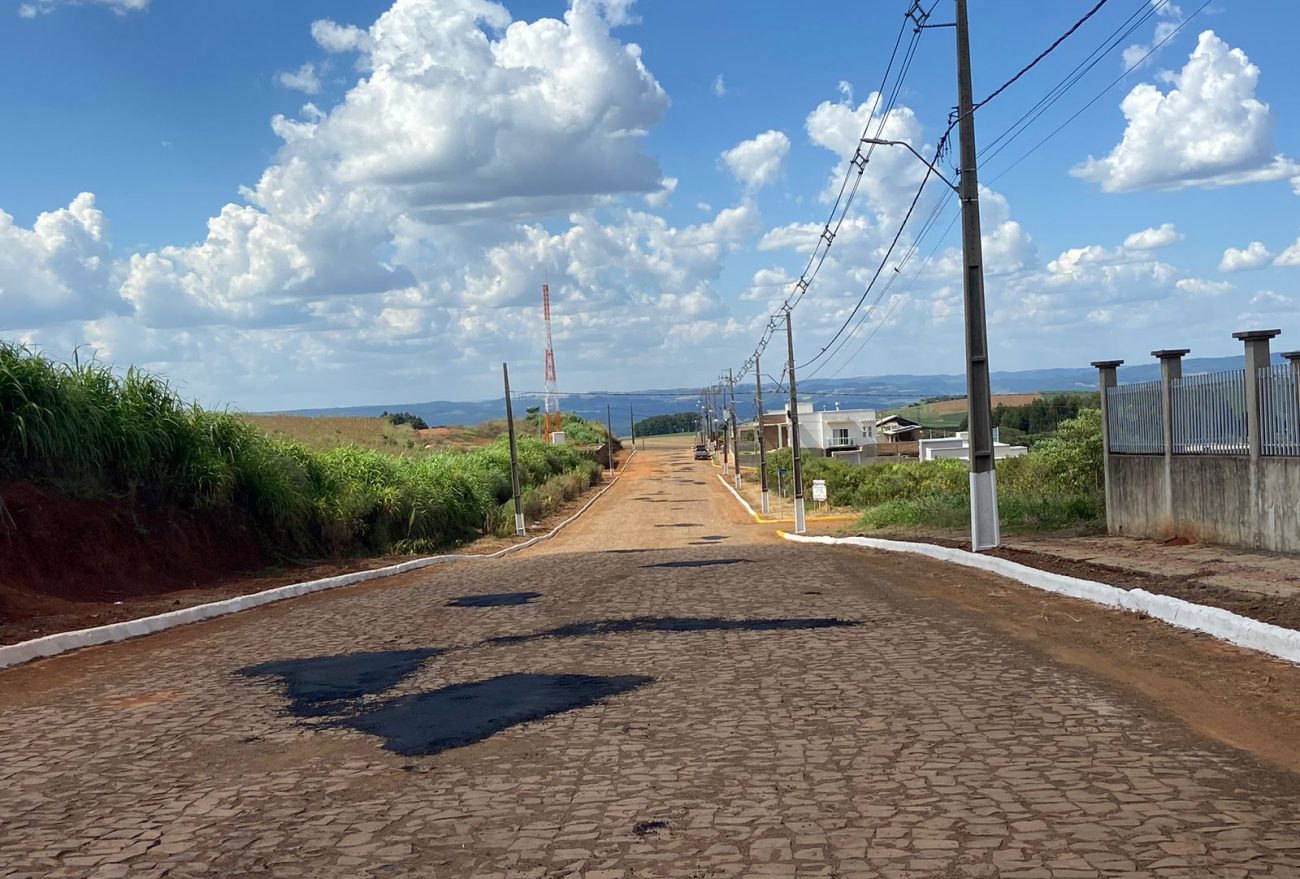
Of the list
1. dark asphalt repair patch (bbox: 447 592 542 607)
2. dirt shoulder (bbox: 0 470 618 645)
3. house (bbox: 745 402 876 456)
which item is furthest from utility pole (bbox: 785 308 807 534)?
house (bbox: 745 402 876 456)

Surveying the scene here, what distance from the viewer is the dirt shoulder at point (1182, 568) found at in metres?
11.5

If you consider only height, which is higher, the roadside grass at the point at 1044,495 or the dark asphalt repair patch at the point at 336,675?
the dark asphalt repair patch at the point at 336,675

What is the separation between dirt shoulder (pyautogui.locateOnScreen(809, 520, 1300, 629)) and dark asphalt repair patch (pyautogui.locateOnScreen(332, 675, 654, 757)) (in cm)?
574

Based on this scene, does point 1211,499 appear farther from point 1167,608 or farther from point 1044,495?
point 1044,495

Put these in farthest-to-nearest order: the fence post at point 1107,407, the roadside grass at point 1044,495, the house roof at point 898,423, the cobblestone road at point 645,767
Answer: the house roof at point 898,423 < the roadside grass at point 1044,495 < the fence post at point 1107,407 < the cobblestone road at point 645,767

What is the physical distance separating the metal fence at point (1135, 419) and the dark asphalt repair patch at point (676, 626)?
998 cm

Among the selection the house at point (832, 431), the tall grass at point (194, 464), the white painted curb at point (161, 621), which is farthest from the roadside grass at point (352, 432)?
the house at point (832, 431)

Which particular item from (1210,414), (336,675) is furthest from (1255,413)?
(336,675)

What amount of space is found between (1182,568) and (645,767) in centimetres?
1060

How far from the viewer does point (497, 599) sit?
15914mm

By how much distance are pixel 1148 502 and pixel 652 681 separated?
527 inches

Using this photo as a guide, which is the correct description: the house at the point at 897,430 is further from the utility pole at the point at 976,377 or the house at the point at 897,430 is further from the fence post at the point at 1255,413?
the fence post at the point at 1255,413

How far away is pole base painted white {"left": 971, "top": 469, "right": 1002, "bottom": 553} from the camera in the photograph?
64.0 feet

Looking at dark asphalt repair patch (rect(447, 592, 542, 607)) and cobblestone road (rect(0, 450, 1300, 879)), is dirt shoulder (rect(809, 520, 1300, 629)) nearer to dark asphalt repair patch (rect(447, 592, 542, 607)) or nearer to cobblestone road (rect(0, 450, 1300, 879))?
cobblestone road (rect(0, 450, 1300, 879))
